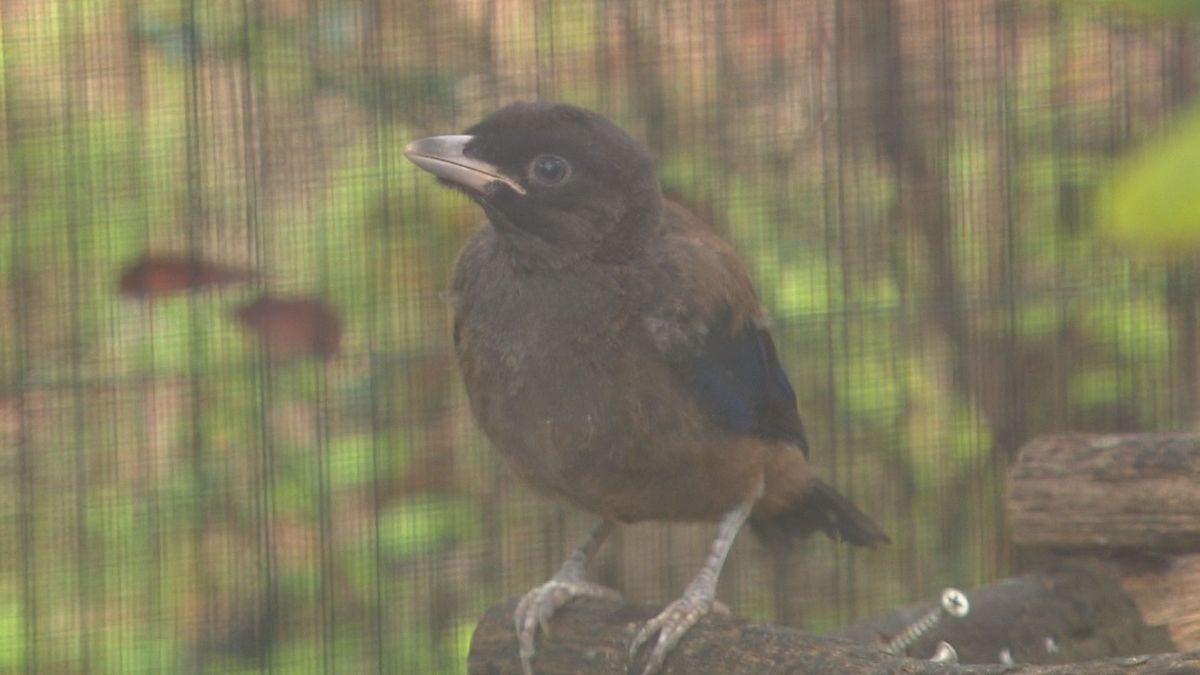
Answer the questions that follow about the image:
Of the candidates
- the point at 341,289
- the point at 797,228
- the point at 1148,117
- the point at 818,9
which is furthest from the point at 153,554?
the point at 1148,117

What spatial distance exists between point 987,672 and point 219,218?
7.31 feet

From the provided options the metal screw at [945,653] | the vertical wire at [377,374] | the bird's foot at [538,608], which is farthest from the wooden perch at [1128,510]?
the vertical wire at [377,374]

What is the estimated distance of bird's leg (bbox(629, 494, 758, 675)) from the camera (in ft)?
7.17

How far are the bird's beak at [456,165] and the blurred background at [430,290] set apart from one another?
1.10 meters

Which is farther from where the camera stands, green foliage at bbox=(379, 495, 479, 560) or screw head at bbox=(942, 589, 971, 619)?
green foliage at bbox=(379, 495, 479, 560)

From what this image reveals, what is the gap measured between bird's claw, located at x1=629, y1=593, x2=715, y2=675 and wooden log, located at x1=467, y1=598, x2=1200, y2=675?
15 millimetres

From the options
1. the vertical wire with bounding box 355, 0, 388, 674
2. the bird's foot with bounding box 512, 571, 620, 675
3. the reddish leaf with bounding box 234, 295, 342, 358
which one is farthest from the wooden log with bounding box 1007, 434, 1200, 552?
the reddish leaf with bounding box 234, 295, 342, 358

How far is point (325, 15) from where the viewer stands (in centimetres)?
328

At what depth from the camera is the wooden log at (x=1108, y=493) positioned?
2.57 m

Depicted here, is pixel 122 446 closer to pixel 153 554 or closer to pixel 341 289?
pixel 153 554

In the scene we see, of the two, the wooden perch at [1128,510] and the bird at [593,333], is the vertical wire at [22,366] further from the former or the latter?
the wooden perch at [1128,510]

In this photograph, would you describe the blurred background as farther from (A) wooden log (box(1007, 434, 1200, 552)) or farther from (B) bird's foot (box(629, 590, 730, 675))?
(B) bird's foot (box(629, 590, 730, 675))

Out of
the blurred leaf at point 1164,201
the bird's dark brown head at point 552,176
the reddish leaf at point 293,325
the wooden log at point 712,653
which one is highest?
the bird's dark brown head at point 552,176

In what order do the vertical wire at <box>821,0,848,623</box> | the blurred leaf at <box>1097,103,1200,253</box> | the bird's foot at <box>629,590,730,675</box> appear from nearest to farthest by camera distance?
the blurred leaf at <box>1097,103,1200,253</box>
the bird's foot at <box>629,590,730,675</box>
the vertical wire at <box>821,0,848,623</box>
